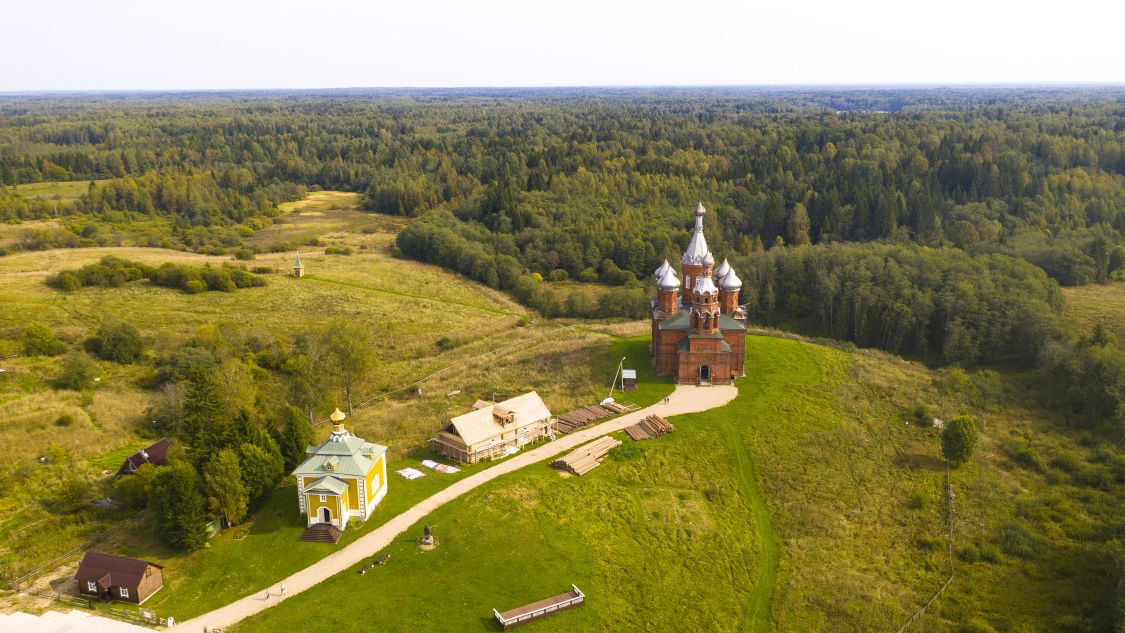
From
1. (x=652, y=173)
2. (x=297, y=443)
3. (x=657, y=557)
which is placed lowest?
(x=657, y=557)

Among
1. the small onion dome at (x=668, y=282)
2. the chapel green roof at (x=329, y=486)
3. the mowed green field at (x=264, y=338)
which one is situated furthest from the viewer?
the small onion dome at (x=668, y=282)

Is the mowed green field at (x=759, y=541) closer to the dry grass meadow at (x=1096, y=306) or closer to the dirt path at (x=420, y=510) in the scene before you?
the dirt path at (x=420, y=510)

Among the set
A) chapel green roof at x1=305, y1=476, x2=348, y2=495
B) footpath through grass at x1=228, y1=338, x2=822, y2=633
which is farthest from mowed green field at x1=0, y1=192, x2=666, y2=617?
footpath through grass at x1=228, y1=338, x2=822, y2=633

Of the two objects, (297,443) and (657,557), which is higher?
(297,443)

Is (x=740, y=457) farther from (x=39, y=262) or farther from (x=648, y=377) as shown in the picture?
(x=39, y=262)

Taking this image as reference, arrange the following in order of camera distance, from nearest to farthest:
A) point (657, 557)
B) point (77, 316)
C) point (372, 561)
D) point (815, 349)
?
point (372, 561), point (657, 557), point (815, 349), point (77, 316)

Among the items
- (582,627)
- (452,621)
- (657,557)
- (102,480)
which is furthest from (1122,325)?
(102,480)

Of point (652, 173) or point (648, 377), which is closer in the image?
point (648, 377)

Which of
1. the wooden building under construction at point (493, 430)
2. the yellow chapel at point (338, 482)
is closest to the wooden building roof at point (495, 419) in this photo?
the wooden building under construction at point (493, 430)
